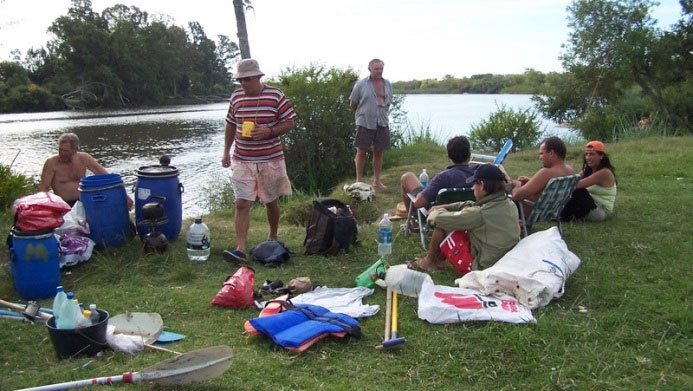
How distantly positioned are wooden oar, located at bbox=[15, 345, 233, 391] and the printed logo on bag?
1509mm

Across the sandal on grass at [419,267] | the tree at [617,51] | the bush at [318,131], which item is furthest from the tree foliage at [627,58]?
the sandal on grass at [419,267]

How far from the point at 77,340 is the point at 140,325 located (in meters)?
0.42

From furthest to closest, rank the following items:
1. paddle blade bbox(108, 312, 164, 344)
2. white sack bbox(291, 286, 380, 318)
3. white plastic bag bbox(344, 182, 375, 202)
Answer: white plastic bag bbox(344, 182, 375, 202), white sack bbox(291, 286, 380, 318), paddle blade bbox(108, 312, 164, 344)

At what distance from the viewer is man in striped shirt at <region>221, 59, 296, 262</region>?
4938mm

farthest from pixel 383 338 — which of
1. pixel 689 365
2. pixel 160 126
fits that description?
pixel 160 126

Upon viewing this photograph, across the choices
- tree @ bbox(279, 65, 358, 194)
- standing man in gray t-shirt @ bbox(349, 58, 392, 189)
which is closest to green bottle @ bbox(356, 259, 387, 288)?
standing man in gray t-shirt @ bbox(349, 58, 392, 189)

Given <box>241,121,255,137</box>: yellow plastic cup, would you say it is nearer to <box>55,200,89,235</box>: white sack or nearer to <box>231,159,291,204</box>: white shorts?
<box>231,159,291,204</box>: white shorts

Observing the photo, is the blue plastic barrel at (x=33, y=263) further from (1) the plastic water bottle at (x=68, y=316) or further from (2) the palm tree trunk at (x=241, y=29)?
(2) the palm tree trunk at (x=241, y=29)

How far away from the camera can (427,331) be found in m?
3.37

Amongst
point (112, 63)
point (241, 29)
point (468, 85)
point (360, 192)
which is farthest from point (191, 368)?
point (112, 63)

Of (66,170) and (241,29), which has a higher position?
(241,29)

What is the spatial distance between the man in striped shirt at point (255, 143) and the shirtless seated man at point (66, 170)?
1.35 m

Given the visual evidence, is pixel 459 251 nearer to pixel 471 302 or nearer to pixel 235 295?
pixel 471 302

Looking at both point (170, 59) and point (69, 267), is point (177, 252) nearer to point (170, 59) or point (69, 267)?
point (69, 267)
